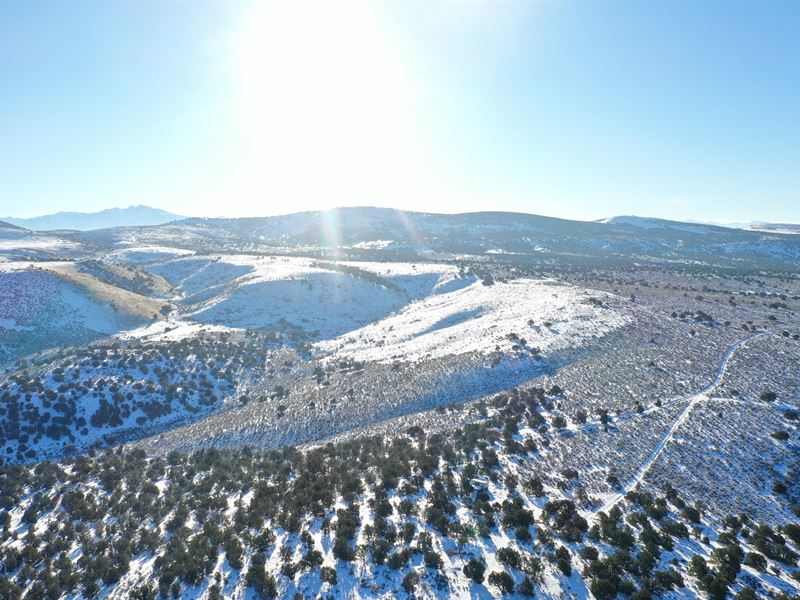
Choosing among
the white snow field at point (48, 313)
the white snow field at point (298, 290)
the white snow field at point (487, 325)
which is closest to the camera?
the white snow field at point (487, 325)

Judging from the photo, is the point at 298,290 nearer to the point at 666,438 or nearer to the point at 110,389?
the point at 110,389

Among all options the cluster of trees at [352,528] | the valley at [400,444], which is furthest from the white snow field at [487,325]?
the cluster of trees at [352,528]

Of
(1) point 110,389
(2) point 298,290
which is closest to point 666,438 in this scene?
(1) point 110,389

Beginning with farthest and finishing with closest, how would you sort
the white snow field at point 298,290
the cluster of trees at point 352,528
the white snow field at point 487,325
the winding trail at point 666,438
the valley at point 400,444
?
the white snow field at point 298,290
the white snow field at point 487,325
the winding trail at point 666,438
the valley at point 400,444
the cluster of trees at point 352,528

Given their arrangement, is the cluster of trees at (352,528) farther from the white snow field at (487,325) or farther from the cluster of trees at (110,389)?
the white snow field at (487,325)

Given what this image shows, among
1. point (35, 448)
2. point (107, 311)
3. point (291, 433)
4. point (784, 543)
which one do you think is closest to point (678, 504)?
point (784, 543)

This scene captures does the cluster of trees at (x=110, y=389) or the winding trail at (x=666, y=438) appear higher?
the winding trail at (x=666, y=438)

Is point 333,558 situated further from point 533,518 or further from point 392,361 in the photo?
point 392,361

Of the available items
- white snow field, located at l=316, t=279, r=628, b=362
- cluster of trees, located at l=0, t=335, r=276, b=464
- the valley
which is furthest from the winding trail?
cluster of trees, located at l=0, t=335, r=276, b=464

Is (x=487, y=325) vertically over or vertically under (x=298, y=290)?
under
